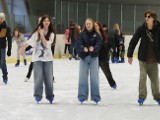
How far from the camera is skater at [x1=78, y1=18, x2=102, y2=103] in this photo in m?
7.19

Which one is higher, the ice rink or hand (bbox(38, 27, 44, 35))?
hand (bbox(38, 27, 44, 35))

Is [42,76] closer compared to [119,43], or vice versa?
[42,76]

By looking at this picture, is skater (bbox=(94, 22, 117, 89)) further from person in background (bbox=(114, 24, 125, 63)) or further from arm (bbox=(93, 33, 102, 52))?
person in background (bbox=(114, 24, 125, 63))

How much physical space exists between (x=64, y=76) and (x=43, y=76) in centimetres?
515

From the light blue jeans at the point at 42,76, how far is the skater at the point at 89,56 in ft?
1.59

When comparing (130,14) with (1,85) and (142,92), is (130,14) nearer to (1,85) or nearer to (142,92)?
(1,85)

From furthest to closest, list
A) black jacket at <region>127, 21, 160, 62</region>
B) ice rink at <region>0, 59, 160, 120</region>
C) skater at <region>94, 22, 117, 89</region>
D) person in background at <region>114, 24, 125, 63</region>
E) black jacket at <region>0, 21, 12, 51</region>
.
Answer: person in background at <region>114, 24, 125, 63</region>, black jacket at <region>0, 21, 12, 51</region>, skater at <region>94, 22, 117, 89</region>, black jacket at <region>127, 21, 160, 62</region>, ice rink at <region>0, 59, 160, 120</region>

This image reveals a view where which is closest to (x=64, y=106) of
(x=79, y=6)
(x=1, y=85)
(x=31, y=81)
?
(x=1, y=85)

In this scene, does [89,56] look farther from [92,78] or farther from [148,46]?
[148,46]

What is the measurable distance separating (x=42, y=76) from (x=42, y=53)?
38 cm

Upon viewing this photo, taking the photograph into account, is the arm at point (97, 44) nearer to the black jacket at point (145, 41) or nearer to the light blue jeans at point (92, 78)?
the light blue jeans at point (92, 78)

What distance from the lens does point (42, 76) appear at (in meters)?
7.31

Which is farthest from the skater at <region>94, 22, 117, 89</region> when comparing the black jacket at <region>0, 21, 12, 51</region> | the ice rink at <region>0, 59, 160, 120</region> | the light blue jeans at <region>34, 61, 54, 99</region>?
the black jacket at <region>0, 21, 12, 51</region>

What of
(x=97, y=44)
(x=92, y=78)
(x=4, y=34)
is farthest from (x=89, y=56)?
(x=4, y=34)
